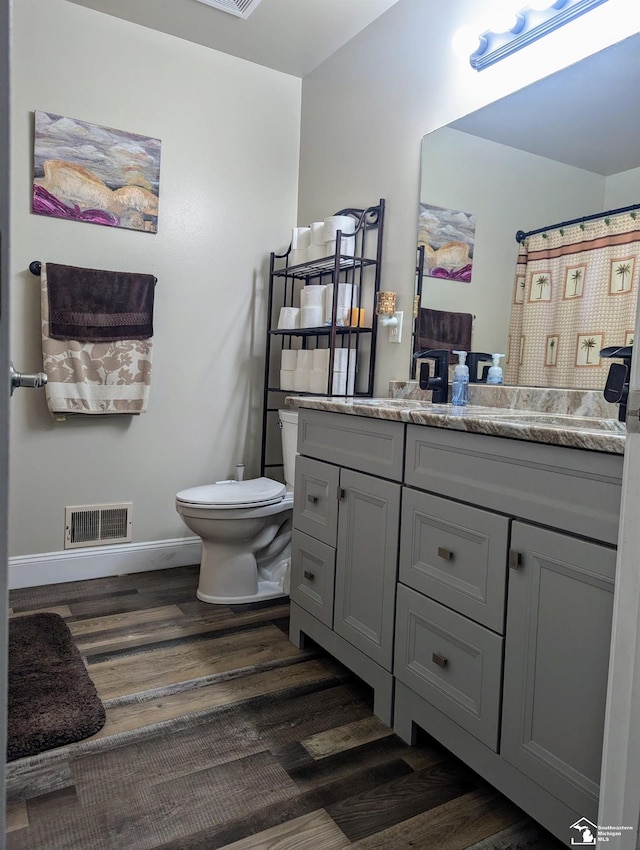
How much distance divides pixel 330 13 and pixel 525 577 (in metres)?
2.40

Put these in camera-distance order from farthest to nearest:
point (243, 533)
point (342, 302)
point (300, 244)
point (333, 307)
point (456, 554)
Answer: point (300, 244)
point (342, 302)
point (333, 307)
point (243, 533)
point (456, 554)

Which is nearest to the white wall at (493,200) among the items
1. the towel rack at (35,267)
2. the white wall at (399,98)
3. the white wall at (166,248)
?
the white wall at (399,98)

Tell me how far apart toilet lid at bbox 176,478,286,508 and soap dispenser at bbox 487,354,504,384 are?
979 millimetres

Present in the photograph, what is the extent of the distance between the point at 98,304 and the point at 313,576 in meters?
1.50

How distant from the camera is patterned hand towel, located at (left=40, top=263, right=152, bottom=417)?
2.48 meters

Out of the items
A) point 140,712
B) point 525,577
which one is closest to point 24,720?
point 140,712

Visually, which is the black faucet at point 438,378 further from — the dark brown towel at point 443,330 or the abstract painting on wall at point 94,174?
the abstract painting on wall at point 94,174

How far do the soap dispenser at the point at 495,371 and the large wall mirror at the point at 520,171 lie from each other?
3 cm

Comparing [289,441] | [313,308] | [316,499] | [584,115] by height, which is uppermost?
[584,115]

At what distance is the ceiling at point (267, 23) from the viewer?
8.01ft

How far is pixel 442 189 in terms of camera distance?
2.22 meters

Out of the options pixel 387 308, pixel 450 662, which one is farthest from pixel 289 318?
pixel 450 662

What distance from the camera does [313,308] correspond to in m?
2.67

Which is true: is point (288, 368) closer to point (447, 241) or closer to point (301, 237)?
point (301, 237)
